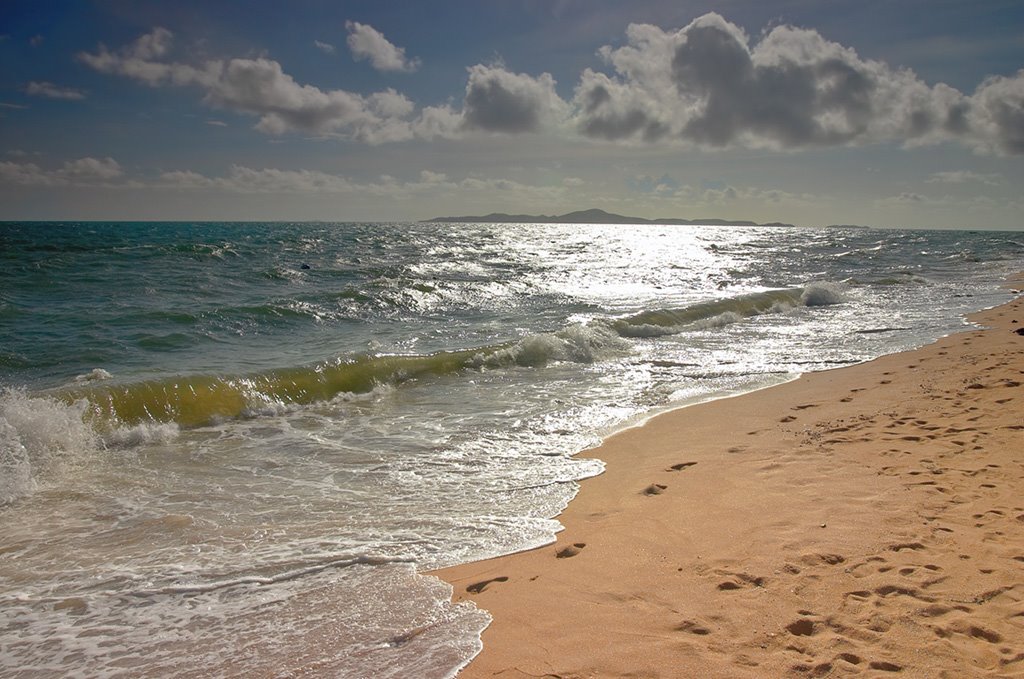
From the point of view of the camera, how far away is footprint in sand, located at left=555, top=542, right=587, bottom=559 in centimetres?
440

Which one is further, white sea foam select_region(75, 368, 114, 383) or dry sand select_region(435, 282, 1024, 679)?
white sea foam select_region(75, 368, 114, 383)

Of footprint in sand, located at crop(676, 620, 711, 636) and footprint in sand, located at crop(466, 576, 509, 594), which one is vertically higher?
footprint in sand, located at crop(676, 620, 711, 636)

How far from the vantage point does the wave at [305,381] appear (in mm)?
8680

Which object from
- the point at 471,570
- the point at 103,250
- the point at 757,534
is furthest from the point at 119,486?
the point at 103,250

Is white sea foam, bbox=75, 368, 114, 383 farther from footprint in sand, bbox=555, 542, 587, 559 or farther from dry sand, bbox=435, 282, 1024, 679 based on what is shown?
footprint in sand, bbox=555, 542, 587, 559

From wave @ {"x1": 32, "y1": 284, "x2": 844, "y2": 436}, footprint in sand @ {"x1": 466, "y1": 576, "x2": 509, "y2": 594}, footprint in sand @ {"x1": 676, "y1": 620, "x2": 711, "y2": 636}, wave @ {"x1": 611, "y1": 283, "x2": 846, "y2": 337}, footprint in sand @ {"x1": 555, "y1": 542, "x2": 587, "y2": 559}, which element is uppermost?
wave @ {"x1": 611, "y1": 283, "x2": 846, "y2": 337}

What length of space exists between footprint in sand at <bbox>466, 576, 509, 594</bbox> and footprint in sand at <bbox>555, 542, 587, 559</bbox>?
499mm

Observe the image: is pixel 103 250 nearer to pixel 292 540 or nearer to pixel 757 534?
pixel 292 540

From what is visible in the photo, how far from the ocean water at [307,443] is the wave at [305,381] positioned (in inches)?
1.9

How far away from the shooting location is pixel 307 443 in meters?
7.52

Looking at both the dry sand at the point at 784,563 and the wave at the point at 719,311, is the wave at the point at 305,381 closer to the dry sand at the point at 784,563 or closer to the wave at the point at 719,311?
the wave at the point at 719,311

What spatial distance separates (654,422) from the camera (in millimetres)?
8062

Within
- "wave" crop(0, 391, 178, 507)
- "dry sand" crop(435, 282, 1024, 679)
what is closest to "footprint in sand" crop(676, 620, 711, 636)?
"dry sand" crop(435, 282, 1024, 679)

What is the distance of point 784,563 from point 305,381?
8.21 meters
